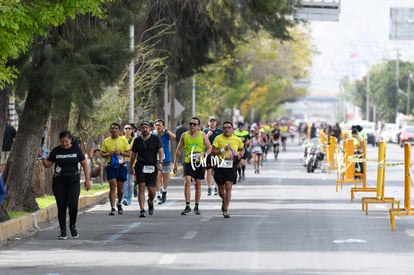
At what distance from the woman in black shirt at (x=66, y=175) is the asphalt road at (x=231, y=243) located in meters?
0.51

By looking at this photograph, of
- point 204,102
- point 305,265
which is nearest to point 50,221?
point 305,265

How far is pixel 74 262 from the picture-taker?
1555cm

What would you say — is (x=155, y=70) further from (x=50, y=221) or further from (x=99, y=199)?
(x=50, y=221)

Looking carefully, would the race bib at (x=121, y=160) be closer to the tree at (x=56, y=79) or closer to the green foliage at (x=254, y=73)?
the tree at (x=56, y=79)

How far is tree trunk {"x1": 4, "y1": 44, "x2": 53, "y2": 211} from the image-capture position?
23109 mm

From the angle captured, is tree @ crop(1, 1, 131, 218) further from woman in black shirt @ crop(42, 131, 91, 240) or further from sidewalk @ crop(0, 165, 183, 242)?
woman in black shirt @ crop(42, 131, 91, 240)

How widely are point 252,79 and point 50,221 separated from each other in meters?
71.9

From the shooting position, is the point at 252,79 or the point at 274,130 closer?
the point at 274,130

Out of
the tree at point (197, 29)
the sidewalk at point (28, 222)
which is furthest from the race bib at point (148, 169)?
the tree at point (197, 29)

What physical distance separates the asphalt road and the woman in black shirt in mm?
510

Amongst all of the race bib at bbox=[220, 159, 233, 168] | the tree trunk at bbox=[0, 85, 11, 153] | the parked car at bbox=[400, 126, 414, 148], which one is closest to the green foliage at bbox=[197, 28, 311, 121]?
the parked car at bbox=[400, 126, 414, 148]

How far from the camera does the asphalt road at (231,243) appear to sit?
48.5 feet

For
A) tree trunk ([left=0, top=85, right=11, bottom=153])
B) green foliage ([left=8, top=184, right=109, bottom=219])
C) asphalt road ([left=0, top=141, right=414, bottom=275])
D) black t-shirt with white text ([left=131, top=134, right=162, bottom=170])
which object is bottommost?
asphalt road ([left=0, top=141, right=414, bottom=275])

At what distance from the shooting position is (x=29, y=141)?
2402cm
